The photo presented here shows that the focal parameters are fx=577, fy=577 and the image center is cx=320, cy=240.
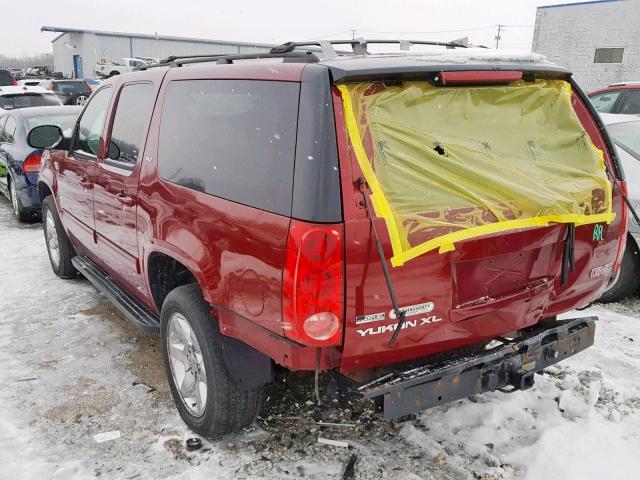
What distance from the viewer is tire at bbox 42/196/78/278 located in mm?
5543

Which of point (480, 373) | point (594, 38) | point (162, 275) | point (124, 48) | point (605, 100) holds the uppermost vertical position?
point (124, 48)

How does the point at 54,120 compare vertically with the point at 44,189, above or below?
above

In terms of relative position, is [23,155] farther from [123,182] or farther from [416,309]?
[416,309]

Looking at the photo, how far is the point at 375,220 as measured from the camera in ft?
7.28

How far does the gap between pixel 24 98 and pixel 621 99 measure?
491 inches

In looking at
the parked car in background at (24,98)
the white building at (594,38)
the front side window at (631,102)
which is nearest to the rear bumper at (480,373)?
the front side window at (631,102)

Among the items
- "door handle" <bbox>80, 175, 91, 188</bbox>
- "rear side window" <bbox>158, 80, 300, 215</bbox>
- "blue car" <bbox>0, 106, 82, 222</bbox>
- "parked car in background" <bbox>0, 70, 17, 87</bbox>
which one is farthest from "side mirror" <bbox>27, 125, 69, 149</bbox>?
"parked car in background" <bbox>0, 70, 17, 87</bbox>

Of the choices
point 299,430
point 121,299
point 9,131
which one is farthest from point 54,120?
point 299,430

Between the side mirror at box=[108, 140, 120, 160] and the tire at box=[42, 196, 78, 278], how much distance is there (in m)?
1.81

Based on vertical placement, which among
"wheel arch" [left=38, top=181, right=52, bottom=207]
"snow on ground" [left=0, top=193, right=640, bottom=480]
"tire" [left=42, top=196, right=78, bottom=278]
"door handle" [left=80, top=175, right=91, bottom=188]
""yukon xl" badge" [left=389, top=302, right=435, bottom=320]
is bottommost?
"snow on ground" [left=0, top=193, right=640, bottom=480]

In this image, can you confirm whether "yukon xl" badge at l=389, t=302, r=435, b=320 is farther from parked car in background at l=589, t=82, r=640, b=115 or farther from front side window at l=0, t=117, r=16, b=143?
front side window at l=0, t=117, r=16, b=143

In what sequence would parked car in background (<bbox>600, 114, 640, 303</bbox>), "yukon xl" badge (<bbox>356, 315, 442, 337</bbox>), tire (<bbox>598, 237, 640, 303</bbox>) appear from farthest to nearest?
tire (<bbox>598, 237, 640, 303</bbox>) → parked car in background (<bbox>600, 114, 640, 303</bbox>) → "yukon xl" badge (<bbox>356, 315, 442, 337</bbox>)

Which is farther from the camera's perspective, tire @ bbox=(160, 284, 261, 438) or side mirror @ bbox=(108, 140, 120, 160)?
side mirror @ bbox=(108, 140, 120, 160)

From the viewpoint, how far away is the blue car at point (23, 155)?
7891 mm
